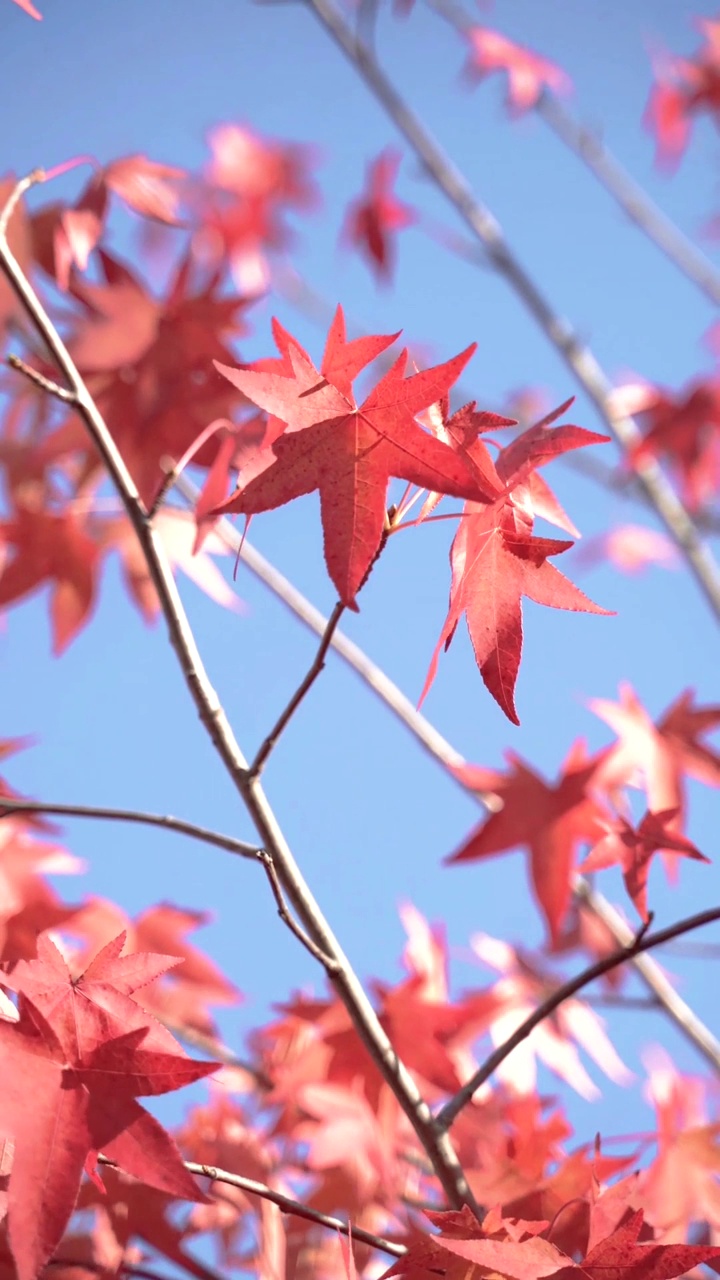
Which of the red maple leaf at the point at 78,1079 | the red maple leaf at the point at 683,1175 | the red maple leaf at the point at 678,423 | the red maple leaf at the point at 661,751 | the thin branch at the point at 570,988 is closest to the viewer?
the red maple leaf at the point at 78,1079

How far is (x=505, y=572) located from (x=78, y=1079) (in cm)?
35

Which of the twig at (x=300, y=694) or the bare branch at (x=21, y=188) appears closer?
the twig at (x=300, y=694)

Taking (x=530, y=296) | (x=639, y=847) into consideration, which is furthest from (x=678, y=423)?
(x=639, y=847)

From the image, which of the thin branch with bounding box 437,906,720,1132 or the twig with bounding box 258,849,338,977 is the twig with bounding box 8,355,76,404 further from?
the thin branch with bounding box 437,906,720,1132

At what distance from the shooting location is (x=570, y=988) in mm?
662

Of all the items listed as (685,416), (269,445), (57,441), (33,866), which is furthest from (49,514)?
(685,416)

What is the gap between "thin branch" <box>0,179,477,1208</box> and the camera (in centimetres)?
68

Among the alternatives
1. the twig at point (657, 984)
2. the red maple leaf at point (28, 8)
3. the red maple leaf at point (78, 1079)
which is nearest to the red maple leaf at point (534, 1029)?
the twig at point (657, 984)

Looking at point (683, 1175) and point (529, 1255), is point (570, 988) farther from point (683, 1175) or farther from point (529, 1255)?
point (683, 1175)

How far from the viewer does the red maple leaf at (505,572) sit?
573 millimetres

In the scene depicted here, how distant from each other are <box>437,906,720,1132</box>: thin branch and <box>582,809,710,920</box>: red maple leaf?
0.05m

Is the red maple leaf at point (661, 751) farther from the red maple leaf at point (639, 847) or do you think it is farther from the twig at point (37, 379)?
the twig at point (37, 379)

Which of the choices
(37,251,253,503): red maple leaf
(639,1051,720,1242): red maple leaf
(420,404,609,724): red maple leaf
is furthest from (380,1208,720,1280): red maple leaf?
(37,251,253,503): red maple leaf

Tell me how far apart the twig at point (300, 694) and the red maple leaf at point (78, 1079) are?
0.53 ft
